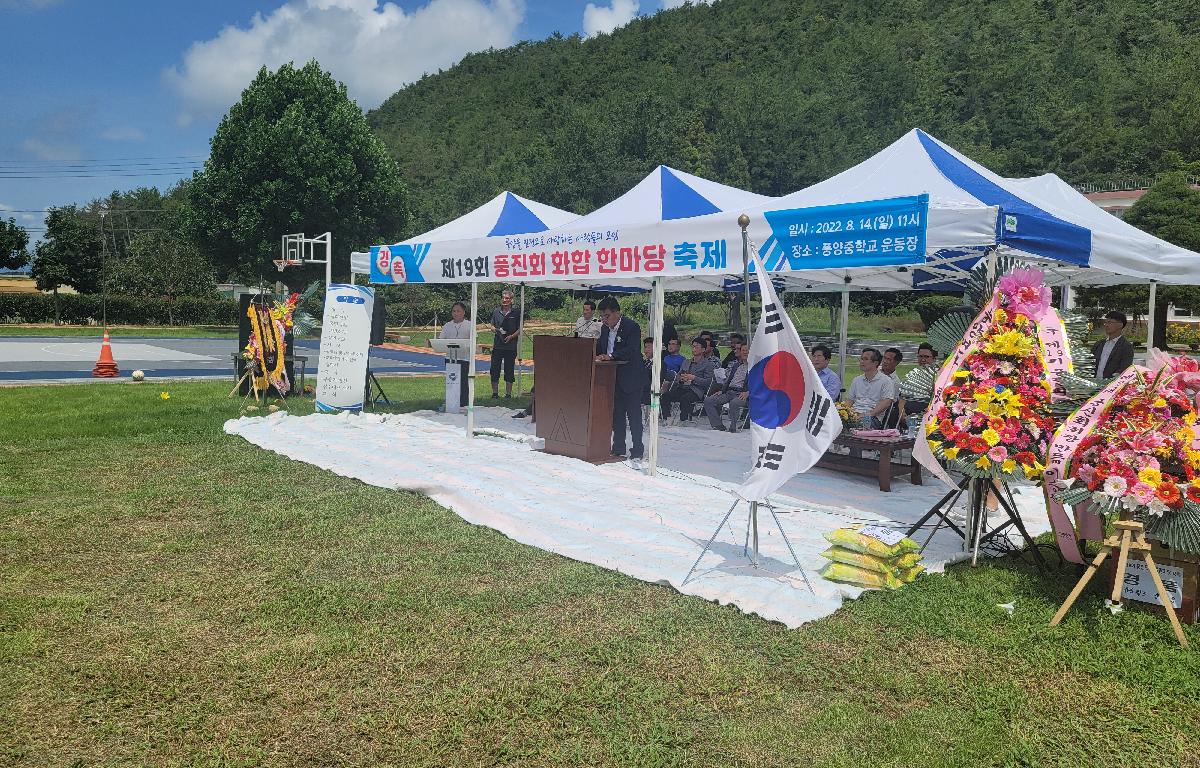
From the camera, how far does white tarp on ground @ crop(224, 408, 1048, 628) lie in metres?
4.96

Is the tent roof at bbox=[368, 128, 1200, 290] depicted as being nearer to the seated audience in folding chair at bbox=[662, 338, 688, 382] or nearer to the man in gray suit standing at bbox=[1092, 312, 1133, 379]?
the man in gray suit standing at bbox=[1092, 312, 1133, 379]

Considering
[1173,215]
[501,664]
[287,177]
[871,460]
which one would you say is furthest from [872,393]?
[1173,215]

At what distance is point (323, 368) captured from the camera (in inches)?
441

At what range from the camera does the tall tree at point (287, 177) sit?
3259 centimetres

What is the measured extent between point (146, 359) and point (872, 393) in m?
19.6

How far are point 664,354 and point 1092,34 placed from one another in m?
76.0

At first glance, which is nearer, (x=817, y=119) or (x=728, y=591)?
(x=728, y=591)

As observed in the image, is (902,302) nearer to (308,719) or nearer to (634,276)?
(634,276)

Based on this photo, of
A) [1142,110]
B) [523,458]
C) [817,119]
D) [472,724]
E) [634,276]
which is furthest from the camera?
[817,119]

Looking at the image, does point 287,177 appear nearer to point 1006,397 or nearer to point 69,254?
point 69,254

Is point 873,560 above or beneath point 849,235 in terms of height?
beneath

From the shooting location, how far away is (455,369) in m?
12.1

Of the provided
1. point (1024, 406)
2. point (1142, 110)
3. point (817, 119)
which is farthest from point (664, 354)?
point (1142, 110)

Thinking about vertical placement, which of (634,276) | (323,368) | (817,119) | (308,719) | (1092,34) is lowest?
(308,719)
